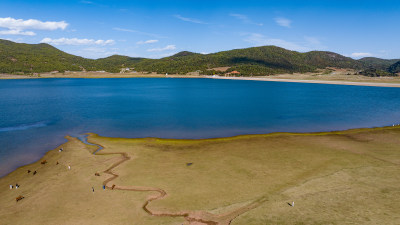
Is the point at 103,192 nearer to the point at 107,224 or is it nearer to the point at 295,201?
the point at 107,224

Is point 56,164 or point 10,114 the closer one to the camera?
point 56,164

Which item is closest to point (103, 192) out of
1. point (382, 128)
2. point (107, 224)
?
point (107, 224)

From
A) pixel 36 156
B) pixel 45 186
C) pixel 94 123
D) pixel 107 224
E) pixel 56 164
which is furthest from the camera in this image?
pixel 94 123

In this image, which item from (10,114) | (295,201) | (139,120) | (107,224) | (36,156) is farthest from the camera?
(10,114)

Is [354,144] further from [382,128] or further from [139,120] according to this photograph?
[139,120]

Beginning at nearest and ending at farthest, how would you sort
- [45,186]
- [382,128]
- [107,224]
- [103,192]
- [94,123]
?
[107,224], [103,192], [45,186], [382,128], [94,123]

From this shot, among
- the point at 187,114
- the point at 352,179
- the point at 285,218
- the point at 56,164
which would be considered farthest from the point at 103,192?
the point at 187,114
